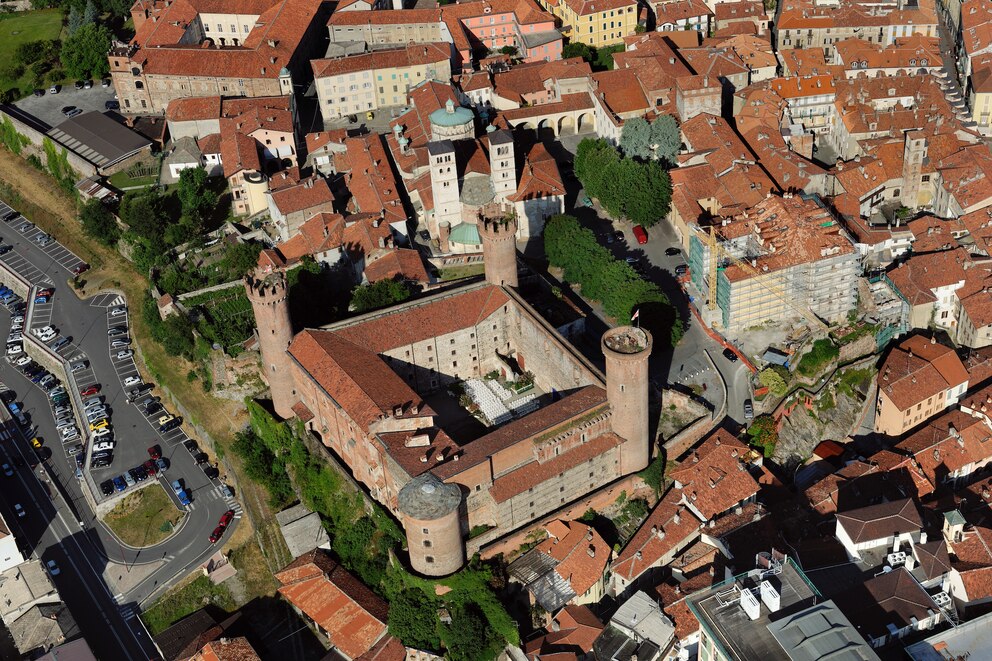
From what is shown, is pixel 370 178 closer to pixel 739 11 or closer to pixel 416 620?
pixel 416 620

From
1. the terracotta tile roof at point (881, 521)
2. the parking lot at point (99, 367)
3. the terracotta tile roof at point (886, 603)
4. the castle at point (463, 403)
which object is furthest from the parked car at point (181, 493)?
the terracotta tile roof at point (886, 603)

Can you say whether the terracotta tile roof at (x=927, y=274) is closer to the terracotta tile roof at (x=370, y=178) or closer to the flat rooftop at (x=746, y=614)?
the flat rooftop at (x=746, y=614)

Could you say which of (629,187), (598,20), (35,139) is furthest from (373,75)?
(35,139)

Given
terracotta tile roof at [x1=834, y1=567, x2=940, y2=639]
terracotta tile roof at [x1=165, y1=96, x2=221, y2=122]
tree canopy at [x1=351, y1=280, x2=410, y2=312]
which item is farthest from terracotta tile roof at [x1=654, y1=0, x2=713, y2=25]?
terracotta tile roof at [x1=834, y1=567, x2=940, y2=639]

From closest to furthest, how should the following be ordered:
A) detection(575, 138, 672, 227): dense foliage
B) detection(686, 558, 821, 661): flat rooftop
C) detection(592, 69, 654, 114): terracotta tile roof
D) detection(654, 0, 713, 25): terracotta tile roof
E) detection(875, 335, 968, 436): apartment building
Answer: detection(686, 558, 821, 661): flat rooftop → detection(875, 335, 968, 436): apartment building → detection(575, 138, 672, 227): dense foliage → detection(592, 69, 654, 114): terracotta tile roof → detection(654, 0, 713, 25): terracotta tile roof

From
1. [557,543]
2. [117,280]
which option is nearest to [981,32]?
[557,543]

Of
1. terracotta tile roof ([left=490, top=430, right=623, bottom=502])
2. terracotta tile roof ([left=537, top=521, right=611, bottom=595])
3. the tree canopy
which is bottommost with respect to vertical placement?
terracotta tile roof ([left=537, top=521, right=611, bottom=595])

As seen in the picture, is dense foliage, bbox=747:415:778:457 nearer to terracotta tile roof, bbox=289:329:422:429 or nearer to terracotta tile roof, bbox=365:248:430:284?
terracotta tile roof, bbox=289:329:422:429
